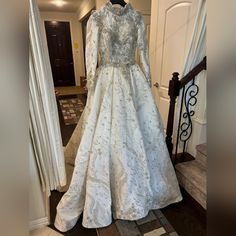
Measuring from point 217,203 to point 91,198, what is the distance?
4.08 ft

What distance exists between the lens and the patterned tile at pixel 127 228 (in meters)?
1.50

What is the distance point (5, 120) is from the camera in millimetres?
368

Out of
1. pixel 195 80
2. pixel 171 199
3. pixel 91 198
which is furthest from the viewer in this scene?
pixel 195 80

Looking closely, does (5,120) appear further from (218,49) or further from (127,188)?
(127,188)

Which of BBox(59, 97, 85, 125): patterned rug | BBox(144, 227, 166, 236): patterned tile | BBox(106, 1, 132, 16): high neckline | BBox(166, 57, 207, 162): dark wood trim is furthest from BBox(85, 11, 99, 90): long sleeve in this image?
BBox(59, 97, 85, 125): patterned rug

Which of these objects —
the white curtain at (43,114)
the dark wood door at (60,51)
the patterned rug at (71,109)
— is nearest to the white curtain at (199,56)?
the white curtain at (43,114)

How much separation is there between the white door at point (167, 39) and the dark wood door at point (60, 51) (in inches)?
197

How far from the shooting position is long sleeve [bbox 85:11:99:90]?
152cm

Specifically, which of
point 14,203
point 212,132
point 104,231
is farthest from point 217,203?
point 104,231

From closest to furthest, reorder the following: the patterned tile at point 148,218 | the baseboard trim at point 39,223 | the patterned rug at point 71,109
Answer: the baseboard trim at point 39,223, the patterned tile at point 148,218, the patterned rug at point 71,109

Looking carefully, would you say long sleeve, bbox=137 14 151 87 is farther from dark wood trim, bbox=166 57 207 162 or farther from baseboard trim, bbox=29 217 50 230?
baseboard trim, bbox=29 217 50 230

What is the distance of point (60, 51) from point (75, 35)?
0.75 meters

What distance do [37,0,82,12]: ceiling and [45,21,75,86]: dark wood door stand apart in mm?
480

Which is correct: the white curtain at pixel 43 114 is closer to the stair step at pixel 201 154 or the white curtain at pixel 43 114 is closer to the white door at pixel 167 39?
the stair step at pixel 201 154
